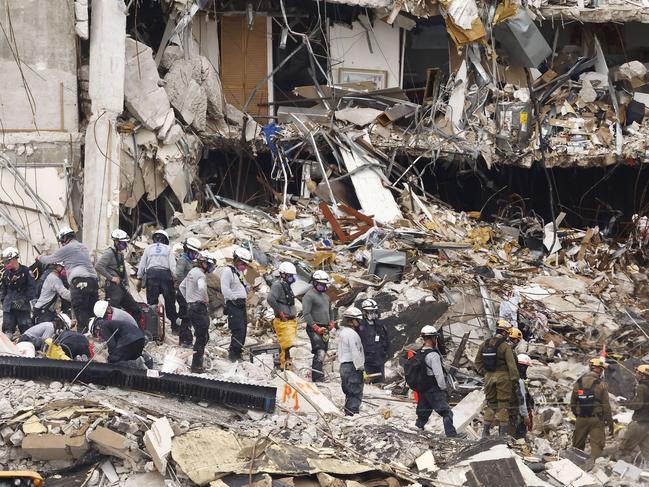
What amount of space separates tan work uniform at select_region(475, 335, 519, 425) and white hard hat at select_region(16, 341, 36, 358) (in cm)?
485

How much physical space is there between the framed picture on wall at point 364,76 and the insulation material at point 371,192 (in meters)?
1.95

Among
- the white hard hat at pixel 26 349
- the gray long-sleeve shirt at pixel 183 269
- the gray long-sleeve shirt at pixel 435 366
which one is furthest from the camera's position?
the gray long-sleeve shirt at pixel 183 269

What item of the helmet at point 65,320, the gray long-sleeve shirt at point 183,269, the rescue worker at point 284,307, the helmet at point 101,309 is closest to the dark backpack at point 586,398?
the rescue worker at point 284,307

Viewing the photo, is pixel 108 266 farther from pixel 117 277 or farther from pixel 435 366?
pixel 435 366

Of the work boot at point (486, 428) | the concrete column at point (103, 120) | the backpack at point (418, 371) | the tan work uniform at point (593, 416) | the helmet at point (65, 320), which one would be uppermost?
the concrete column at point (103, 120)

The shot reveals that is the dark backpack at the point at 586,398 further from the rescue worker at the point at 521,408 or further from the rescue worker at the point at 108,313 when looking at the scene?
the rescue worker at the point at 108,313

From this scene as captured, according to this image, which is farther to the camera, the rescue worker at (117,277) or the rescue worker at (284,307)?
the rescue worker at (117,277)

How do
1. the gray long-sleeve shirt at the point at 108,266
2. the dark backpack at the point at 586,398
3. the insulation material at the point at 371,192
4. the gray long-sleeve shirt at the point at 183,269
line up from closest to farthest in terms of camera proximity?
the dark backpack at the point at 586,398 → the gray long-sleeve shirt at the point at 108,266 → the gray long-sleeve shirt at the point at 183,269 → the insulation material at the point at 371,192

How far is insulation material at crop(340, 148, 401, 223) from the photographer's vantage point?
802 inches

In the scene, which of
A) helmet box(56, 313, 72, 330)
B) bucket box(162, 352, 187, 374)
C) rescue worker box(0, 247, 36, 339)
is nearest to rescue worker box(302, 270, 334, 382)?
bucket box(162, 352, 187, 374)

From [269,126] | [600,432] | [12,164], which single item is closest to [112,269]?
[12,164]

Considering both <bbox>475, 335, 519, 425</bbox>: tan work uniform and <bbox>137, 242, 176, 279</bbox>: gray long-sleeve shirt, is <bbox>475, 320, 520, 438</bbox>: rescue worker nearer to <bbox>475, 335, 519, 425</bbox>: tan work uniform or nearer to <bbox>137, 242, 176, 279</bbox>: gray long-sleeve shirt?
<bbox>475, 335, 519, 425</bbox>: tan work uniform

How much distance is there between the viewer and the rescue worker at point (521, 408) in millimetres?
12578

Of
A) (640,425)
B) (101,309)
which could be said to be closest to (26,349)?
(101,309)
